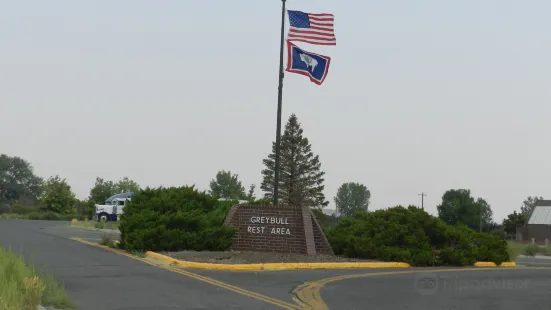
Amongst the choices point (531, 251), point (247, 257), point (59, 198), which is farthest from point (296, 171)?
point (247, 257)

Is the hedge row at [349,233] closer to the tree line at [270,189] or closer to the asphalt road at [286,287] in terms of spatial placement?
the asphalt road at [286,287]

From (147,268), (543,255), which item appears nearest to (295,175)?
(543,255)

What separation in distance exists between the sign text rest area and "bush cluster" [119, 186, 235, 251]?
754 mm

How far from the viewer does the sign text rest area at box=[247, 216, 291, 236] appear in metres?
20.9

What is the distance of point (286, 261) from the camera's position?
18516 mm

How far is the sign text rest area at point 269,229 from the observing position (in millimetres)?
20922

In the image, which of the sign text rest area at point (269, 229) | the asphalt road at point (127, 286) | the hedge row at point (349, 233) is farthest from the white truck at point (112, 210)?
the asphalt road at point (127, 286)

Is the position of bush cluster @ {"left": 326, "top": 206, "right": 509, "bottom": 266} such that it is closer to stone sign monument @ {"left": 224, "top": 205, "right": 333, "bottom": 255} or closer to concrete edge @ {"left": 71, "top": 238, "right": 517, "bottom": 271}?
concrete edge @ {"left": 71, "top": 238, "right": 517, "bottom": 271}

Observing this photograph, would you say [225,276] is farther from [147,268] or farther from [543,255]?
[543,255]

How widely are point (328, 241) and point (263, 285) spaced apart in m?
8.85

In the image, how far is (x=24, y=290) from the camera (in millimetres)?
9039

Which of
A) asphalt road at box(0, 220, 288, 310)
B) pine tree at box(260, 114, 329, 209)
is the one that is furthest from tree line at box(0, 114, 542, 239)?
asphalt road at box(0, 220, 288, 310)

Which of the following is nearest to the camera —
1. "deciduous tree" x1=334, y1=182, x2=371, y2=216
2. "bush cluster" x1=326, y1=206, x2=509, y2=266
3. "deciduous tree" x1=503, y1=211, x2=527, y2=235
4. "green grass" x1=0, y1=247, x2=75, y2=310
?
"green grass" x1=0, y1=247, x2=75, y2=310

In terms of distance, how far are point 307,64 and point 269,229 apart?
6255 mm
